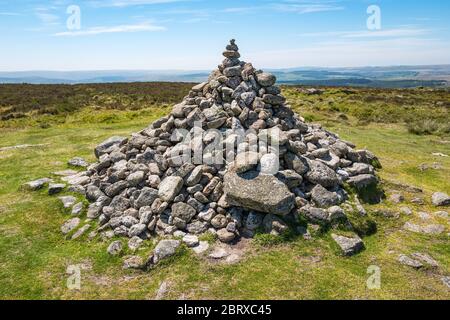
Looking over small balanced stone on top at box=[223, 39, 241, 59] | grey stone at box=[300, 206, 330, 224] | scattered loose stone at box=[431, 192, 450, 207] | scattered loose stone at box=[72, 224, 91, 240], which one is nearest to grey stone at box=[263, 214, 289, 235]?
grey stone at box=[300, 206, 330, 224]

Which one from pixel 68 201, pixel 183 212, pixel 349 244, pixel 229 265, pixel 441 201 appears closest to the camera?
pixel 229 265

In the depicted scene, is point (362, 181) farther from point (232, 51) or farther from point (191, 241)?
point (232, 51)

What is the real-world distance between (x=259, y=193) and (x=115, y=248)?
530 cm

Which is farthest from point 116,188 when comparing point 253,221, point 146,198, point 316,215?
point 316,215

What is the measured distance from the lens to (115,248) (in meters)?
12.7

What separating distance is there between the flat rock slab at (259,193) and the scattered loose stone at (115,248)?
13.4 feet

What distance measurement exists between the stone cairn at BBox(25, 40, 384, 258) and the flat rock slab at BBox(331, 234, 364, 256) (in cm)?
4

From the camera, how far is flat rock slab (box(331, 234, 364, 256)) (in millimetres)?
12375

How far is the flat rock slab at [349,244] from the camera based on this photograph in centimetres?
1238

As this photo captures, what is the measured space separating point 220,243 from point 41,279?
5.73 m

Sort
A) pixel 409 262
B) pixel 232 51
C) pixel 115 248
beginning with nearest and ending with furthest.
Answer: pixel 409 262, pixel 115 248, pixel 232 51

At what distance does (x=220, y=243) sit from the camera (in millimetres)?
12648

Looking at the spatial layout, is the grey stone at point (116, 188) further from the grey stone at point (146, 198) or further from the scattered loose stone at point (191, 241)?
the scattered loose stone at point (191, 241)
